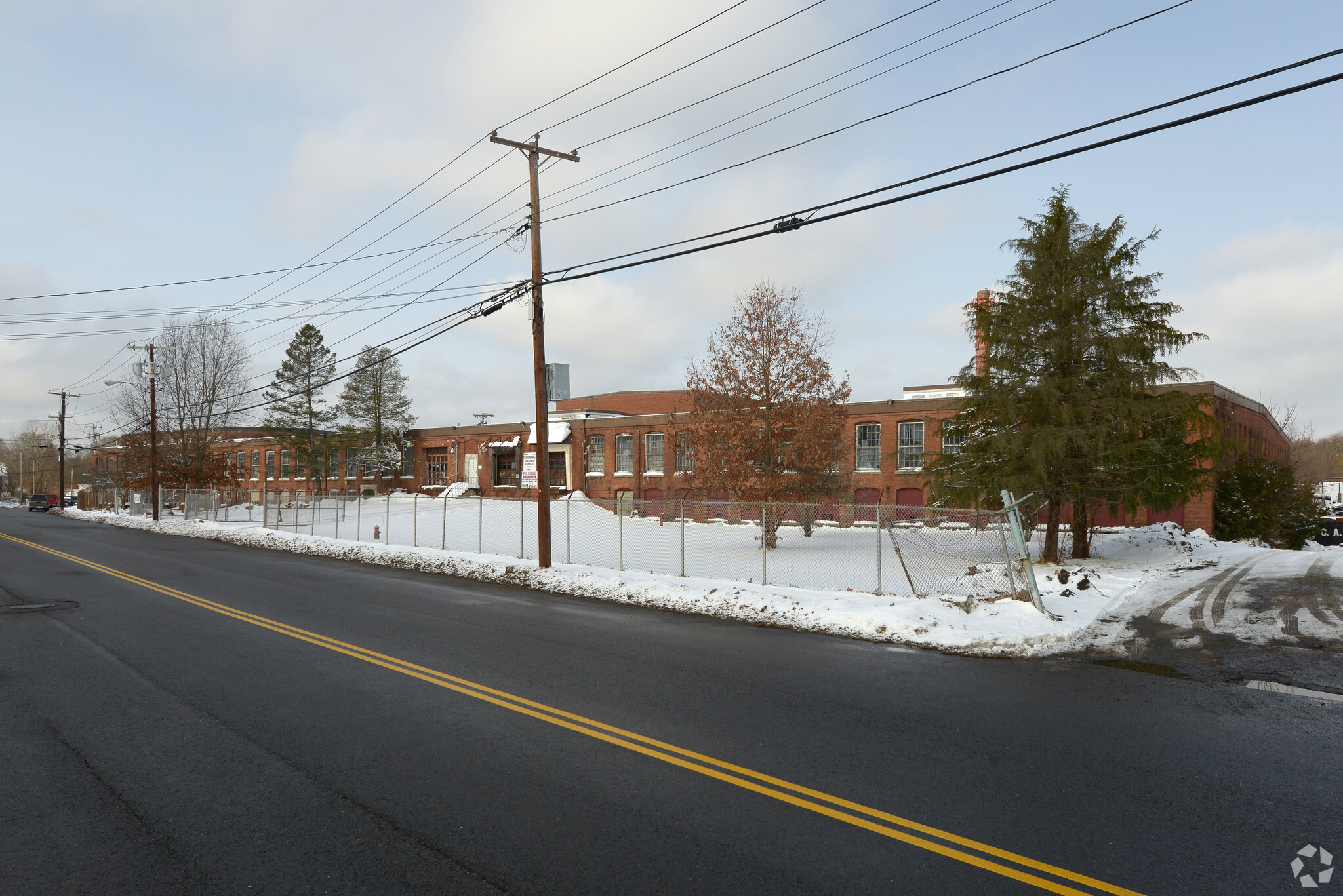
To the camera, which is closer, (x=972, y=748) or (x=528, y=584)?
(x=972, y=748)

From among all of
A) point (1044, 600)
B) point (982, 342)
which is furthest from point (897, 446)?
point (1044, 600)

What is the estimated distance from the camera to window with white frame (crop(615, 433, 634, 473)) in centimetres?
5069

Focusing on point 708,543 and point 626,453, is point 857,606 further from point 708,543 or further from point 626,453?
point 626,453

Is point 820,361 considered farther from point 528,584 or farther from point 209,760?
point 209,760

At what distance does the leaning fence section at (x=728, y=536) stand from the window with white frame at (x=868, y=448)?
Answer: 2785mm

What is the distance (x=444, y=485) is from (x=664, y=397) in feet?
77.2

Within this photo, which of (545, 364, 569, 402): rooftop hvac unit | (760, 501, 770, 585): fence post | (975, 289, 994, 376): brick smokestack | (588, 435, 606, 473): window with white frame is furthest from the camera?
(588, 435, 606, 473): window with white frame

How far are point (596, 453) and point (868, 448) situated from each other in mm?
19166

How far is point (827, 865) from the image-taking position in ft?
14.9

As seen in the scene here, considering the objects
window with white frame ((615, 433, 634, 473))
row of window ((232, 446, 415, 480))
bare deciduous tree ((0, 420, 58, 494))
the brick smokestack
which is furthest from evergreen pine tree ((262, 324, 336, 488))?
bare deciduous tree ((0, 420, 58, 494))

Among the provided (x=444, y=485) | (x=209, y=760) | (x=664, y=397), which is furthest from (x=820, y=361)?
(x=664, y=397)

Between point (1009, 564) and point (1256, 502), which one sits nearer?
point (1009, 564)

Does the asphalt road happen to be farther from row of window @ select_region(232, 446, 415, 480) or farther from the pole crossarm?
row of window @ select_region(232, 446, 415, 480)

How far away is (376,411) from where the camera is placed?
63688 millimetres
